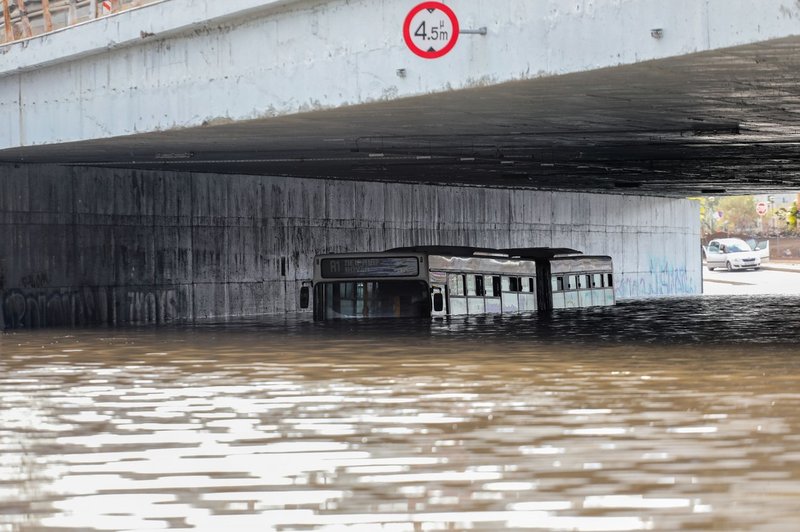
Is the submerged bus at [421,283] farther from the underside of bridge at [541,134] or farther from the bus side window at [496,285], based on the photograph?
the underside of bridge at [541,134]

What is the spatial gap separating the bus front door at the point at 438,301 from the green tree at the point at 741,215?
107 m

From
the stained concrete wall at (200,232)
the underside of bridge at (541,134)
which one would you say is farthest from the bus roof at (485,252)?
the stained concrete wall at (200,232)

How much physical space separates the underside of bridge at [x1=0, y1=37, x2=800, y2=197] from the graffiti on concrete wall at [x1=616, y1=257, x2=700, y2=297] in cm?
1438

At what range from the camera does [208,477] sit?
8.80 meters

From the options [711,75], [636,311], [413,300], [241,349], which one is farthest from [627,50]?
[636,311]

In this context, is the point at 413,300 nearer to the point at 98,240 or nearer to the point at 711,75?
the point at 98,240

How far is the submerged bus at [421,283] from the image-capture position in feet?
96.4

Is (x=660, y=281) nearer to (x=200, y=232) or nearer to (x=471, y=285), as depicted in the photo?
(x=200, y=232)

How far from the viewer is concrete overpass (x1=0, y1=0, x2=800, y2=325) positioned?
17.7 m

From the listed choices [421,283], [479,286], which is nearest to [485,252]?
[479,286]

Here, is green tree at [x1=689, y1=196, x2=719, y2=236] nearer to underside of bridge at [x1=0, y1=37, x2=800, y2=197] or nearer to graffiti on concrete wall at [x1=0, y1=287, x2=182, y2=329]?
underside of bridge at [x1=0, y1=37, x2=800, y2=197]

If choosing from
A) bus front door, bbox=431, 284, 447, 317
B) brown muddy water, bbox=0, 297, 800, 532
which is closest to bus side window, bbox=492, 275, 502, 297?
bus front door, bbox=431, 284, 447, 317

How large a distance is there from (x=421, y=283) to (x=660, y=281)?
105ft

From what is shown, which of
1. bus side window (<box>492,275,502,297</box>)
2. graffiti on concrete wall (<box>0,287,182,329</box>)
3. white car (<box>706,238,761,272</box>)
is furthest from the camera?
white car (<box>706,238,761,272</box>)
